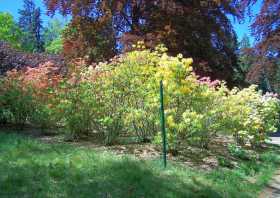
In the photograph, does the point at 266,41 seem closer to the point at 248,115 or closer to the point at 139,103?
the point at 248,115

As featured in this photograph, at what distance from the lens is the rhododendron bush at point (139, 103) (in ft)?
29.4

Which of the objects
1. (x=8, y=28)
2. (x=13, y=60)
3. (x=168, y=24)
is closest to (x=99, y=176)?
(x=13, y=60)

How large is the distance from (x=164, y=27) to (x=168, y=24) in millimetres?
324

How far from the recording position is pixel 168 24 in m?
16.4

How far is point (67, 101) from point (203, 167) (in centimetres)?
303

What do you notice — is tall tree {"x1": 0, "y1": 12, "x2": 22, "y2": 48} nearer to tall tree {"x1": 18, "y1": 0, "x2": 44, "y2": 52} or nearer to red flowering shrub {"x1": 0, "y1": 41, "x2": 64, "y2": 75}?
tall tree {"x1": 18, "y1": 0, "x2": 44, "y2": 52}

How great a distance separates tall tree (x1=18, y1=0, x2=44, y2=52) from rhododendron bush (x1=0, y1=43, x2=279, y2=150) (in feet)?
208

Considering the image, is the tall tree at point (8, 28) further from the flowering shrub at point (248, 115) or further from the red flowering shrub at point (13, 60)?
the flowering shrub at point (248, 115)

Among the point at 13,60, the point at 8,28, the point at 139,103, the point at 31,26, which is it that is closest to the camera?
the point at 139,103

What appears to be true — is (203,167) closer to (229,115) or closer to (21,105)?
(229,115)

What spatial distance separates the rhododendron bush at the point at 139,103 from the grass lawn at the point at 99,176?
3.28 ft

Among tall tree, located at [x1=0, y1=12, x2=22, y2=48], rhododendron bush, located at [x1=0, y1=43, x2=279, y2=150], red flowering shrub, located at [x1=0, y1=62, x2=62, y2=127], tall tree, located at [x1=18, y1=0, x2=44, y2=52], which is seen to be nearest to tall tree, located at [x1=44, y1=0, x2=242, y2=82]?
red flowering shrub, located at [x1=0, y1=62, x2=62, y2=127]

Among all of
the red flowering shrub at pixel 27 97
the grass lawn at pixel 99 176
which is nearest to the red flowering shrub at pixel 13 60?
the red flowering shrub at pixel 27 97

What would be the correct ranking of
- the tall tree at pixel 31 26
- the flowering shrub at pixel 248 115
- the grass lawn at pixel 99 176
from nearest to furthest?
the grass lawn at pixel 99 176, the flowering shrub at pixel 248 115, the tall tree at pixel 31 26
